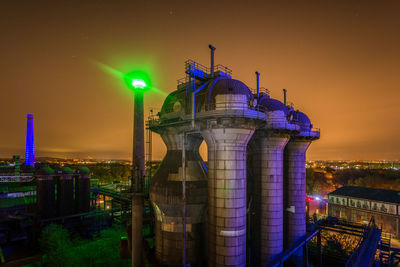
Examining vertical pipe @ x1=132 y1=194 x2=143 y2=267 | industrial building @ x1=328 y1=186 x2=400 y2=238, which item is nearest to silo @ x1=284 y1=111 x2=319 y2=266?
vertical pipe @ x1=132 y1=194 x2=143 y2=267

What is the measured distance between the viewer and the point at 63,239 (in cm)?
2709

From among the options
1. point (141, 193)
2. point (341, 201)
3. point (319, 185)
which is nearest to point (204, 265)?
point (141, 193)

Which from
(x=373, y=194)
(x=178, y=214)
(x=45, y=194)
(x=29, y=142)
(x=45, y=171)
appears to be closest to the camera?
(x=178, y=214)

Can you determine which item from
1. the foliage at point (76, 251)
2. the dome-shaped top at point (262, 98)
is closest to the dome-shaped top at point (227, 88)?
the dome-shaped top at point (262, 98)

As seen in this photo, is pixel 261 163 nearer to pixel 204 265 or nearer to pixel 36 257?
pixel 204 265

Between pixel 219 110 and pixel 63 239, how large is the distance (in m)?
25.9

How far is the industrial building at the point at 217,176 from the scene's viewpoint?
18.9 metres

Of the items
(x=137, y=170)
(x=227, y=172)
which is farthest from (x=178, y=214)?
(x=227, y=172)

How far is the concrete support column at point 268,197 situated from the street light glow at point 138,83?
45.4 feet

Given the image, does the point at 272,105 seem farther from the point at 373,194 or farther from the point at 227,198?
the point at 373,194

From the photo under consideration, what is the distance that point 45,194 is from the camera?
107 feet

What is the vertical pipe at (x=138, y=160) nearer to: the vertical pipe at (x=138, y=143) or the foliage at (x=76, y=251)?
the vertical pipe at (x=138, y=143)

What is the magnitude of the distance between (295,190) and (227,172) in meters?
15.5

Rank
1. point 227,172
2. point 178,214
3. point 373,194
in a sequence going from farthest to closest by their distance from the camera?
point 373,194 < point 178,214 < point 227,172
